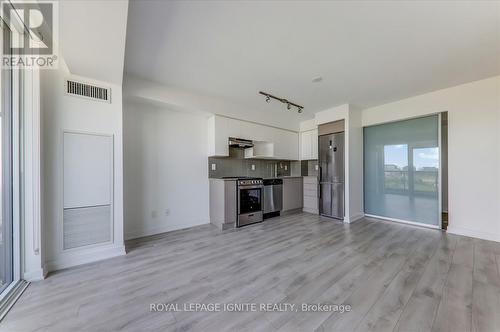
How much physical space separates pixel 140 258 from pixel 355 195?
13.8ft

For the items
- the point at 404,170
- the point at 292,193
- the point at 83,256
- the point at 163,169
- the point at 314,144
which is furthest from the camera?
the point at 314,144

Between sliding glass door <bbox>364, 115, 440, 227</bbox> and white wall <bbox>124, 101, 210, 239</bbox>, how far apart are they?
378 centimetres

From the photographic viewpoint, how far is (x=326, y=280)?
75.5 inches

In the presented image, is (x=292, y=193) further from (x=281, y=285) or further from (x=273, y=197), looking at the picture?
(x=281, y=285)

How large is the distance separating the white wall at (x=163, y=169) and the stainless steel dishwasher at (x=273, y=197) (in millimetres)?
1307

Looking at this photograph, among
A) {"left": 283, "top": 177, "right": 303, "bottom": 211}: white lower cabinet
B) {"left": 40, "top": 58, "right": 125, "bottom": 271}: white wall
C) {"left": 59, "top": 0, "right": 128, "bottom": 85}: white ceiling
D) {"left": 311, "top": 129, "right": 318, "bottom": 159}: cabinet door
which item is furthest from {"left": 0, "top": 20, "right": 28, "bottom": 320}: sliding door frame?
{"left": 311, "top": 129, "right": 318, "bottom": 159}: cabinet door

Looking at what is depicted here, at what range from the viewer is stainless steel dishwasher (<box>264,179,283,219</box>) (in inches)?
167

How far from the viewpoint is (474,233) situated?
308 cm

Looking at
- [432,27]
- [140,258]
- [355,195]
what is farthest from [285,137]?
[140,258]

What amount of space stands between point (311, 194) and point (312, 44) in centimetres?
354

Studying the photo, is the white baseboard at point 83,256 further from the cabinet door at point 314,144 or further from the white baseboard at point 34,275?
the cabinet door at point 314,144

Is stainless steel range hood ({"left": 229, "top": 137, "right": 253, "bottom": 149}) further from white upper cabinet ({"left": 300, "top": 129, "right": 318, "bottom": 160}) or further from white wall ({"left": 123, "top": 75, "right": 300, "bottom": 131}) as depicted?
white upper cabinet ({"left": 300, "top": 129, "right": 318, "bottom": 160})

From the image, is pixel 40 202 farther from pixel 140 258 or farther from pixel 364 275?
pixel 364 275

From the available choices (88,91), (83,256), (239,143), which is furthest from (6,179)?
(239,143)
